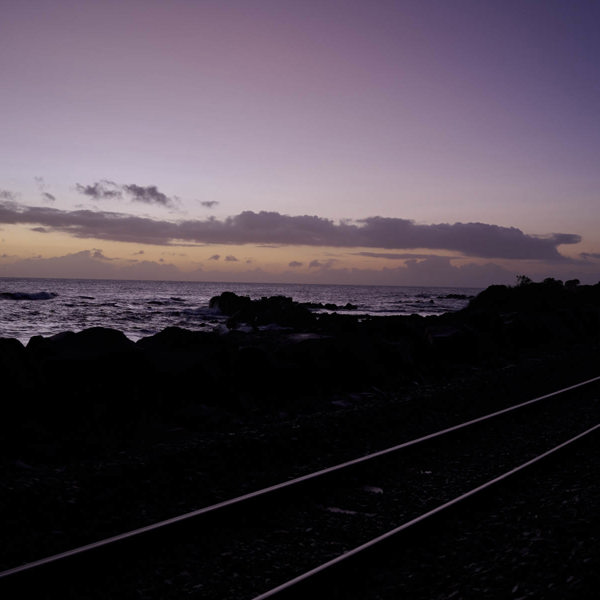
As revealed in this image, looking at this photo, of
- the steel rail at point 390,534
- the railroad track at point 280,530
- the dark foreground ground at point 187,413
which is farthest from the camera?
the dark foreground ground at point 187,413

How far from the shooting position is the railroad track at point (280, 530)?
379 cm

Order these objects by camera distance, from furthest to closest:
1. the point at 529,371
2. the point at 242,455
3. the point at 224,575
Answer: the point at 529,371 < the point at 242,455 < the point at 224,575

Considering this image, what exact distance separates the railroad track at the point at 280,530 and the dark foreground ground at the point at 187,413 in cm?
63

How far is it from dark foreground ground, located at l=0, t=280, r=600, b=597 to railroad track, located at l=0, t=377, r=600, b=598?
0.63 metres

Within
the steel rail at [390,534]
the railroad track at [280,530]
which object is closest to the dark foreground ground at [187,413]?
the railroad track at [280,530]

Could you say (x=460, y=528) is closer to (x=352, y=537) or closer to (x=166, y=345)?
(x=352, y=537)

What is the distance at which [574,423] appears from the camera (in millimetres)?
8984

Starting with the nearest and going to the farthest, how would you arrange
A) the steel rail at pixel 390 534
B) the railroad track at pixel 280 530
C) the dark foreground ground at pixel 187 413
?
the steel rail at pixel 390 534
the railroad track at pixel 280 530
the dark foreground ground at pixel 187 413

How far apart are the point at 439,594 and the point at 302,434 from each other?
419cm

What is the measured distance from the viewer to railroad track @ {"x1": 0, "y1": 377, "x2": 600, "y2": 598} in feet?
12.5

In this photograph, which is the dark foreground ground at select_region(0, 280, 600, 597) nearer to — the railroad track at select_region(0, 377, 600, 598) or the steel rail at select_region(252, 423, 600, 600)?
the railroad track at select_region(0, 377, 600, 598)

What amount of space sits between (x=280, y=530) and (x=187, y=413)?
4.13 metres

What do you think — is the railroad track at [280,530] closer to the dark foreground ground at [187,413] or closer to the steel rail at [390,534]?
the steel rail at [390,534]

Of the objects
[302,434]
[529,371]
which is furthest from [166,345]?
[529,371]
